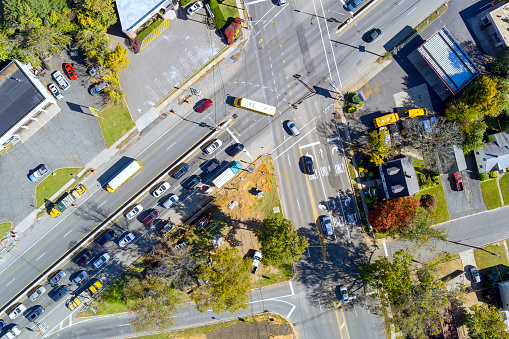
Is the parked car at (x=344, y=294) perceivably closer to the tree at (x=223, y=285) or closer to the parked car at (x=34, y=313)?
the tree at (x=223, y=285)

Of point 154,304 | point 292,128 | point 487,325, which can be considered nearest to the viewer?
point 154,304

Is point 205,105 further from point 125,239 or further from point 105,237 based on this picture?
point 105,237

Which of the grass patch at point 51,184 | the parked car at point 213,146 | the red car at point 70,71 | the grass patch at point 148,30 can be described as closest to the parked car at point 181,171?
the parked car at point 213,146

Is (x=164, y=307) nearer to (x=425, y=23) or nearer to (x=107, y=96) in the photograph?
(x=107, y=96)

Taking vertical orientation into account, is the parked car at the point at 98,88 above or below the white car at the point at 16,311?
above

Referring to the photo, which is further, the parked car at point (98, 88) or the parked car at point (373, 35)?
the parked car at point (373, 35)

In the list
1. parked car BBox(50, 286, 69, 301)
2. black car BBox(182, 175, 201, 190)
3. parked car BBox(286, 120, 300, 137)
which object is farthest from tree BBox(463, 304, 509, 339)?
parked car BBox(50, 286, 69, 301)

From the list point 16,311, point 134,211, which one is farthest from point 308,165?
point 16,311

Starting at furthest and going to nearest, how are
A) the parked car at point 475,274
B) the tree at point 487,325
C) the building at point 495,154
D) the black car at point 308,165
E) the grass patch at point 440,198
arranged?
the grass patch at point 440,198 < the parked car at point 475,274 < the black car at point 308,165 < the building at point 495,154 < the tree at point 487,325
